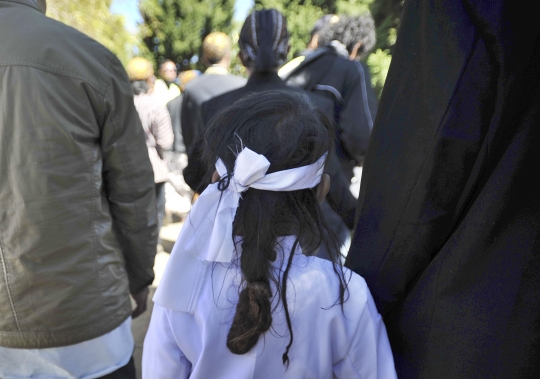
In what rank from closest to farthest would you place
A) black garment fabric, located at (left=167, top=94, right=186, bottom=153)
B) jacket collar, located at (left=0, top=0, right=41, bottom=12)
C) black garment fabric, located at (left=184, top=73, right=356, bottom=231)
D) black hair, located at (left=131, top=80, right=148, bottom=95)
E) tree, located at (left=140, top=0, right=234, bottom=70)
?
jacket collar, located at (left=0, top=0, right=41, bottom=12), black garment fabric, located at (left=184, top=73, right=356, bottom=231), black garment fabric, located at (left=167, top=94, right=186, bottom=153), black hair, located at (left=131, top=80, right=148, bottom=95), tree, located at (left=140, top=0, right=234, bottom=70)

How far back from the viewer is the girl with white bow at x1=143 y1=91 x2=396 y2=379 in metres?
1.09

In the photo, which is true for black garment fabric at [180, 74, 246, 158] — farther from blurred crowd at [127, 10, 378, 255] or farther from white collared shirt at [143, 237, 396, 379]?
white collared shirt at [143, 237, 396, 379]

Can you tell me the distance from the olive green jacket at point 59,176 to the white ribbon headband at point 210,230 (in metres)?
0.65

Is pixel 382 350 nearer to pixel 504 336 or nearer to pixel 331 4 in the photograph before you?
pixel 504 336

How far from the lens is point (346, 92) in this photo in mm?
2328

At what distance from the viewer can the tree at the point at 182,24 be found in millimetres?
16891

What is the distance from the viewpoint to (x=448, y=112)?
3.02ft

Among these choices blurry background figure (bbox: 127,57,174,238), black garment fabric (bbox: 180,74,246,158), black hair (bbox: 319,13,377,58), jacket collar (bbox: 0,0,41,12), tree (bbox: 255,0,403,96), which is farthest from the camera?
tree (bbox: 255,0,403,96)

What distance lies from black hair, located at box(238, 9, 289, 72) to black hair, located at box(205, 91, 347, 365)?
3.35 ft

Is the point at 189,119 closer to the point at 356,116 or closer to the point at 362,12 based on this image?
the point at 356,116

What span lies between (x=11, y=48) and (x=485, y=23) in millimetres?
1386

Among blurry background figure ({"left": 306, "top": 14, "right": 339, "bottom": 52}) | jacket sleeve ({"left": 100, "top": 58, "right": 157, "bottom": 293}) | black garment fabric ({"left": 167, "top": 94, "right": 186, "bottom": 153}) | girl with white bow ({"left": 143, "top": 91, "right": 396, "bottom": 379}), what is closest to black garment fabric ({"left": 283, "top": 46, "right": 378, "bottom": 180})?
blurry background figure ({"left": 306, "top": 14, "right": 339, "bottom": 52})

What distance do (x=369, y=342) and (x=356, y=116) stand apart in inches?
54.3

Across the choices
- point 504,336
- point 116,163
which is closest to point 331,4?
point 116,163
